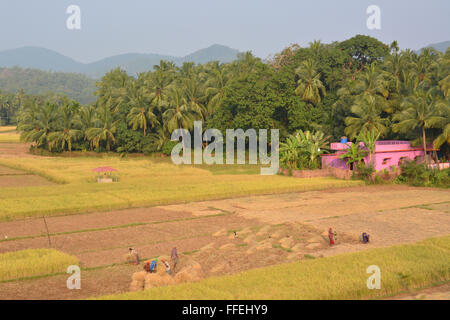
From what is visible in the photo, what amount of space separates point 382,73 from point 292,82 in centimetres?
982

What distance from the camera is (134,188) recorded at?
29.9 meters

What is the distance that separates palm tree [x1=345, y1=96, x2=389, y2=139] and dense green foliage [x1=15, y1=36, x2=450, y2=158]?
8cm

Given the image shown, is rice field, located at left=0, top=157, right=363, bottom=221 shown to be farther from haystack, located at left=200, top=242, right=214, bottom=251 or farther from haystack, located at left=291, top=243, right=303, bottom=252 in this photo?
haystack, located at left=291, top=243, right=303, bottom=252

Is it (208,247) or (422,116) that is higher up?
(422,116)

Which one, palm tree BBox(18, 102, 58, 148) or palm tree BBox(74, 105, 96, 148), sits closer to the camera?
palm tree BBox(18, 102, 58, 148)

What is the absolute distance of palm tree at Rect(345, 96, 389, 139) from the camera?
39.6 m

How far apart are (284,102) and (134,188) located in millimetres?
24124

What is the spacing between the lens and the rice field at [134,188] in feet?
79.5

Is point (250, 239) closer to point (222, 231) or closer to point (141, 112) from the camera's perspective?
point (222, 231)

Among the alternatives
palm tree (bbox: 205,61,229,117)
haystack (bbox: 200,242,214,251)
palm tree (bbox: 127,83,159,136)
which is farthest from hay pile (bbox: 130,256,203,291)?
palm tree (bbox: 205,61,229,117)

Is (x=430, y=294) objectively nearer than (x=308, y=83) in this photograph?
Yes

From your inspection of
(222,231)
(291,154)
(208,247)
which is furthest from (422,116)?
(208,247)

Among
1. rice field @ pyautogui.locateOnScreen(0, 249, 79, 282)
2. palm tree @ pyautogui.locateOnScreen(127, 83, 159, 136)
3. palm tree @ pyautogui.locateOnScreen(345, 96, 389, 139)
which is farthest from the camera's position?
palm tree @ pyautogui.locateOnScreen(127, 83, 159, 136)
